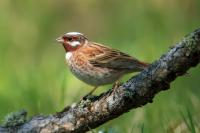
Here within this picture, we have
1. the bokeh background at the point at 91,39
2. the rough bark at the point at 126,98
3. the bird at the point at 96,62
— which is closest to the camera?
the rough bark at the point at 126,98

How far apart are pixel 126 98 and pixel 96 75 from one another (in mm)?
1695

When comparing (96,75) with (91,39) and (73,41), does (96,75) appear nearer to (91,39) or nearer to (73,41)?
(73,41)

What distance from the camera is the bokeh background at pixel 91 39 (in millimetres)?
7629

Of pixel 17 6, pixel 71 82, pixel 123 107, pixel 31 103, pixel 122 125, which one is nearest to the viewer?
pixel 123 107

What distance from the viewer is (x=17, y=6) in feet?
41.1

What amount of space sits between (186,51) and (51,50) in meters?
6.81

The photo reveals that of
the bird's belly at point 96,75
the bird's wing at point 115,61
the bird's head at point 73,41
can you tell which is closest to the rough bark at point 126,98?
the bird's wing at point 115,61

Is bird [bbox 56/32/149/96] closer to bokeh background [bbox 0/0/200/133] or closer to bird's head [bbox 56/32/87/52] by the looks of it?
bird's head [bbox 56/32/87/52]

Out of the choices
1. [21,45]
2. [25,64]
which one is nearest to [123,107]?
[25,64]

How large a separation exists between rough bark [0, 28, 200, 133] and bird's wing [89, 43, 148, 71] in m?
0.89

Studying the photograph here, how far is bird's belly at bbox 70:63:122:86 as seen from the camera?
22.6 ft

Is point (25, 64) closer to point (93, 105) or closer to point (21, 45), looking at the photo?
point (21, 45)

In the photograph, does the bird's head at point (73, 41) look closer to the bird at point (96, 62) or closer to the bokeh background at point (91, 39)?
the bird at point (96, 62)

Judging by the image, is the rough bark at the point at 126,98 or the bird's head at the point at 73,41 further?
the bird's head at the point at 73,41
